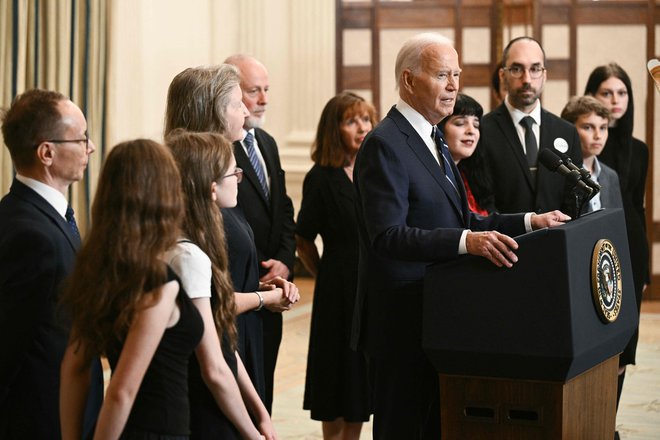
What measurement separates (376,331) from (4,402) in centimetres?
119

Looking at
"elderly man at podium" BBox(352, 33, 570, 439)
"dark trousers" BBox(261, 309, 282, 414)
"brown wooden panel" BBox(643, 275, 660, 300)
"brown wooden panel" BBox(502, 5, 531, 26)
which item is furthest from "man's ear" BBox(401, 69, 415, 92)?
"brown wooden panel" BBox(643, 275, 660, 300)

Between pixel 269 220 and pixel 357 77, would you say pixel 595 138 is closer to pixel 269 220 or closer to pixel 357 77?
pixel 269 220

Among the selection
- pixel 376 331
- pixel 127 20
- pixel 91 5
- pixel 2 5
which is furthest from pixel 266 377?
pixel 127 20

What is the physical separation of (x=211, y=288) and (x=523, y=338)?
89 centimetres

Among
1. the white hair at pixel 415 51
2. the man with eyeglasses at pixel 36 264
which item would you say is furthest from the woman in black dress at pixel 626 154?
the man with eyeglasses at pixel 36 264

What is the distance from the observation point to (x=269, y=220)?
173 inches

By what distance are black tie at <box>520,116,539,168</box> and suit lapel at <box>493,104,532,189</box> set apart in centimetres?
4

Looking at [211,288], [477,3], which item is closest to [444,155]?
[211,288]

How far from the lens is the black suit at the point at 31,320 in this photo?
2.75 m

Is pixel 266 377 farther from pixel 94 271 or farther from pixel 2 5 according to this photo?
pixel 2 5

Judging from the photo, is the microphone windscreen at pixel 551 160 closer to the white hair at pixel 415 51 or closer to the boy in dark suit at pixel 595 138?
the white hair at pixel 415 51

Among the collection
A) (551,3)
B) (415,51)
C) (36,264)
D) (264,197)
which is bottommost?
(36,264)

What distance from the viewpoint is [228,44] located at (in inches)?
399

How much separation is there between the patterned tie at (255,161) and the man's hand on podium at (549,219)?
126cm
